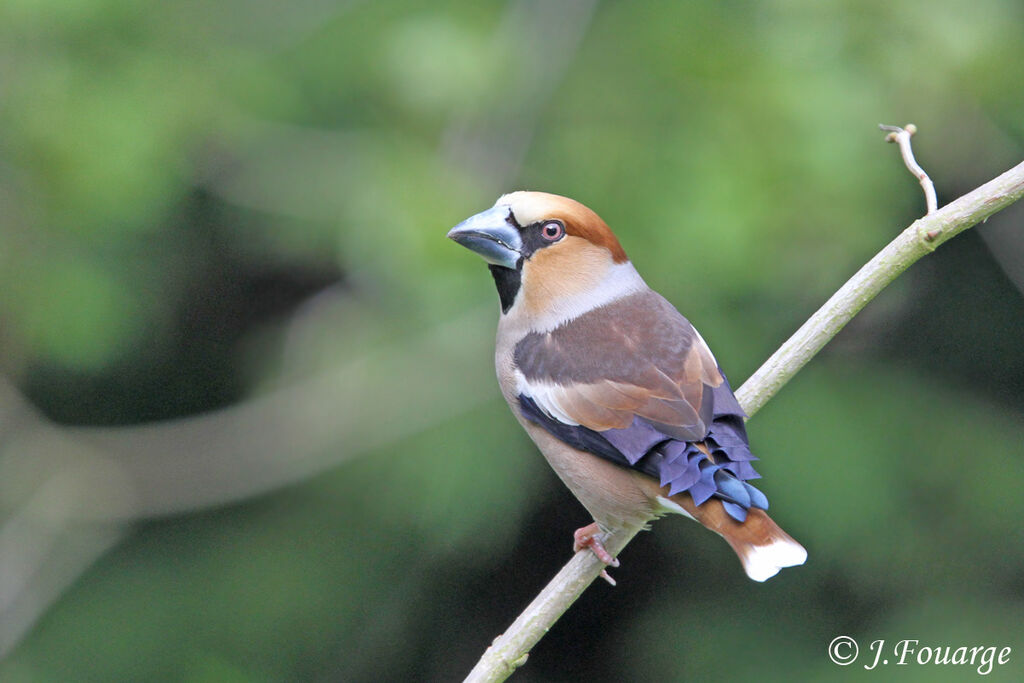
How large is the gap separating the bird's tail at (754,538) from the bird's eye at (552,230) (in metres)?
0.88

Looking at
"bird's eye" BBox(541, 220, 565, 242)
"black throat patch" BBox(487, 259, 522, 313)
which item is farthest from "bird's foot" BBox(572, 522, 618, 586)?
"bird's eye" BBox(541, 220, 565, 242)

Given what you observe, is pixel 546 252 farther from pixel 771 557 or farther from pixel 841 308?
pixel 771 557

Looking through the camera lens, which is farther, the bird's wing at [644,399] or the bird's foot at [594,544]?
the bird's foot at [594,544]

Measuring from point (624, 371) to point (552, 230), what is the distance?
472mm

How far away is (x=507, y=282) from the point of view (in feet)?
10.9

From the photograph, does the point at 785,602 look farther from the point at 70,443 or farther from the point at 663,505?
the point at 70,443

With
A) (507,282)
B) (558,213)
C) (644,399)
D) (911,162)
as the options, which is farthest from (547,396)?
(911,162)

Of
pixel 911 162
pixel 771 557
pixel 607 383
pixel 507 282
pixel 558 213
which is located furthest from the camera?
pixel 507 282

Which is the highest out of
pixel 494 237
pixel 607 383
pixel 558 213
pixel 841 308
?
pixel 841 308

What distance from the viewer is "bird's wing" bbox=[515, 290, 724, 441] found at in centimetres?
297

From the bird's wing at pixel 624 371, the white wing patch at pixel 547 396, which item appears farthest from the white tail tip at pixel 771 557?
the white wing patch at pixel 547 396

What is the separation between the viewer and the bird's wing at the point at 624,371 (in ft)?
9.74

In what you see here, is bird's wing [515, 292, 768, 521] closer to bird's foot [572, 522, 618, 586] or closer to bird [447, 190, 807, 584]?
bird [447, 190, 807, 584]

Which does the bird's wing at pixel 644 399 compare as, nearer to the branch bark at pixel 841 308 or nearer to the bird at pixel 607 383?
the bird at pixel 607 383
